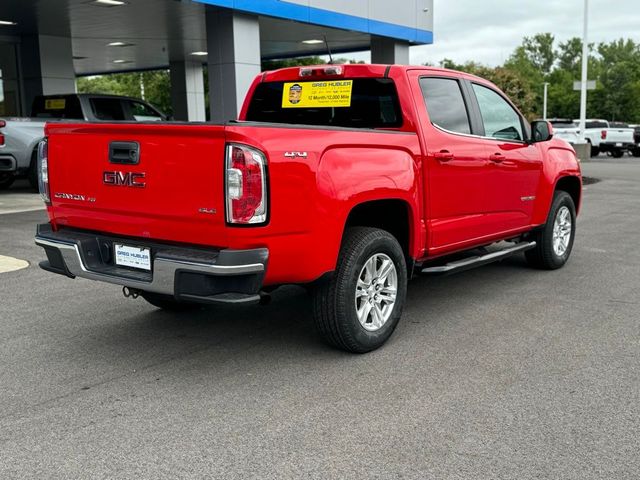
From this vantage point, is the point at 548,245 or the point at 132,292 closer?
the point at 132,292

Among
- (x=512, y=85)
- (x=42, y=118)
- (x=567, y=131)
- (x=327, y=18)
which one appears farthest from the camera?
(x=567, y=131)

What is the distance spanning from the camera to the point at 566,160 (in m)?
7.29

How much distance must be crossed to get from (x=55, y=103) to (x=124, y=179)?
37.7 feet

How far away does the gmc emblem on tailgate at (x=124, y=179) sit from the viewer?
409 centimetres

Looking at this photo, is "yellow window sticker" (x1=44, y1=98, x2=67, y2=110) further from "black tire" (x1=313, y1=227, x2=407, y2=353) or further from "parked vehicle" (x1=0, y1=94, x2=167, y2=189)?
"black tire" (x1=313, y1=227, x2=407, y2=353)

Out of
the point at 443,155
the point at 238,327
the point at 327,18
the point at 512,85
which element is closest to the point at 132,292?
the point at 238,327

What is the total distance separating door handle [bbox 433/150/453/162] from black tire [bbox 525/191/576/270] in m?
2.17

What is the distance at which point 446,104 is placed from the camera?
556 cm

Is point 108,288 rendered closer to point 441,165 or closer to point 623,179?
point 441,165

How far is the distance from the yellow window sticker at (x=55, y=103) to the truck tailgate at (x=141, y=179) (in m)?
10.6

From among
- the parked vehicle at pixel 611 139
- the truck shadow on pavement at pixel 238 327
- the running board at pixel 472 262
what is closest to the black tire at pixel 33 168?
the truck shadow on pavement at pixel 238 327

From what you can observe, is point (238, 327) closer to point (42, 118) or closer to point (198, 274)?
point (198, 274)

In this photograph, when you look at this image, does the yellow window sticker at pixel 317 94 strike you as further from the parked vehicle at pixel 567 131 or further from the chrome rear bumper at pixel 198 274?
the parked vehicle at pixel 567 131

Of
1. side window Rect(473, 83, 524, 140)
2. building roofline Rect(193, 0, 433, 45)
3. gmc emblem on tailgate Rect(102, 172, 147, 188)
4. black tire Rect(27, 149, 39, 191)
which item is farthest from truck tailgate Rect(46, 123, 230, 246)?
black tire Rect(27, 149, 39, 191)
